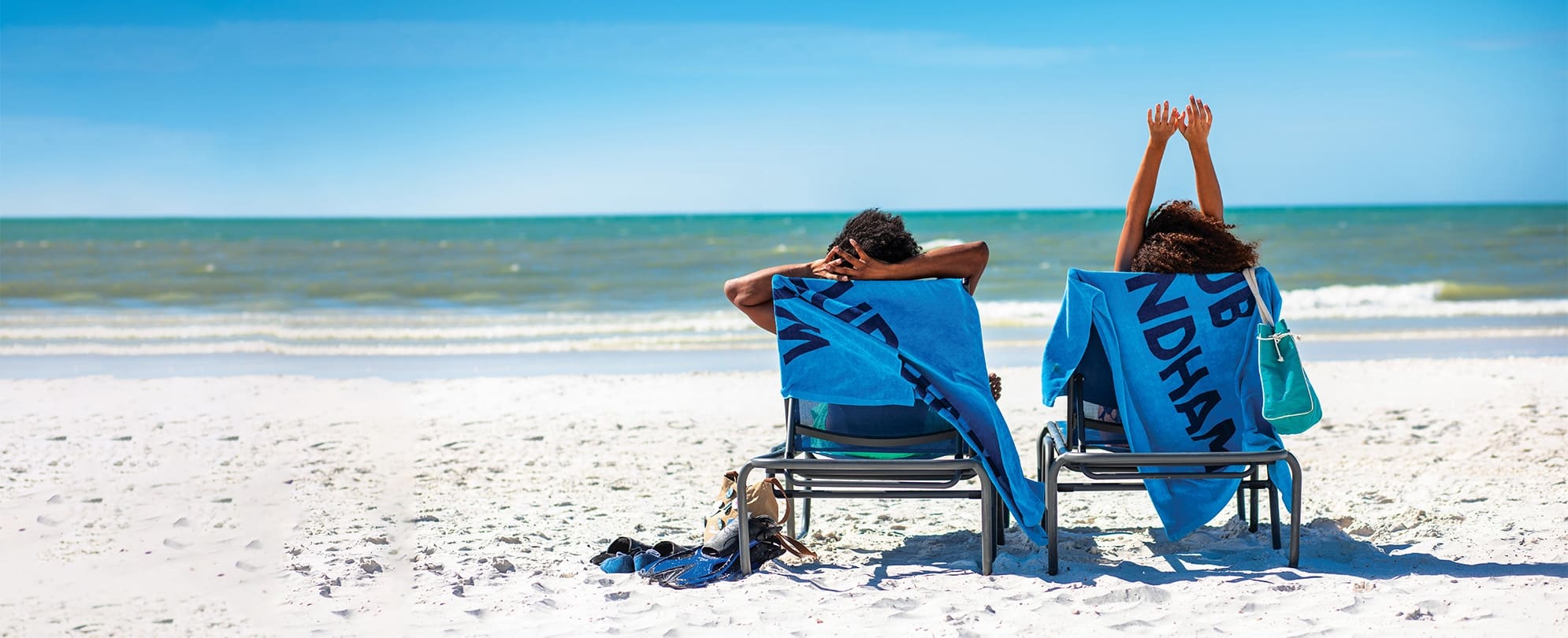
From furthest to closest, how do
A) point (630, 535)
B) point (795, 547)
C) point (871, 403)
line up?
1. point (630, 535)
2. point (795, 547)
3. point (871, 403)

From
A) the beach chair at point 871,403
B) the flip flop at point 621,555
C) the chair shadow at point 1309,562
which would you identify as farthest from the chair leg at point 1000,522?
the flip flop at point 621,555

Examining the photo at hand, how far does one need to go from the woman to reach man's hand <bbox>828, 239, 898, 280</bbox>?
792 millimetres

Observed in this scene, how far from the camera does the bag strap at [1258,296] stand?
3.54 meters

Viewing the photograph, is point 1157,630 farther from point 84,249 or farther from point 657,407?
point 84,249

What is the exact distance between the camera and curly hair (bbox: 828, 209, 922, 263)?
11.8ft

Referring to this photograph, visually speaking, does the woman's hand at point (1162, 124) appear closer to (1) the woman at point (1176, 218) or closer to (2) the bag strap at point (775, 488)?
(1) the woman at point (1176, 218)

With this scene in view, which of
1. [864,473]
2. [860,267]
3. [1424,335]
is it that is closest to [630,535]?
[864,473]

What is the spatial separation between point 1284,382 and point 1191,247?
51 cm

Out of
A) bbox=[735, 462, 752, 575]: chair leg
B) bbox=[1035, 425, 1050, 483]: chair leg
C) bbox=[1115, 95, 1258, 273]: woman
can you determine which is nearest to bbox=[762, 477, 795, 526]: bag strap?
bbox=[735, 462, 752, 575]: chair leg

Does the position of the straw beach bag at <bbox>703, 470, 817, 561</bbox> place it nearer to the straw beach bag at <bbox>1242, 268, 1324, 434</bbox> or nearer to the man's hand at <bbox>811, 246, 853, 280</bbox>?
the man's hand at <bbox>811, 246, 853, 280</bbox>

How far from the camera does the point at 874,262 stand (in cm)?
356

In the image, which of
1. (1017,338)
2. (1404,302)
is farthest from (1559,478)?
(1404,302)

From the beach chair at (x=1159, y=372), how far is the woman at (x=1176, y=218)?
0.07m

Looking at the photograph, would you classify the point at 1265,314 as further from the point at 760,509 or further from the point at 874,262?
the point at 760,509
